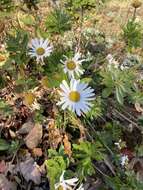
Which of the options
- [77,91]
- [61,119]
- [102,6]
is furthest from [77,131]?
[102,6]

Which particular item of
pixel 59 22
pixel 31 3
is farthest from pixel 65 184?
pixel 31 3

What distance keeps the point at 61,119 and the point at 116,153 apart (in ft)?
0.76

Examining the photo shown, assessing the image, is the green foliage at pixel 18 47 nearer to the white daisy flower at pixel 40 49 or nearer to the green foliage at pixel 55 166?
the white daisy flower at pixel 40 49

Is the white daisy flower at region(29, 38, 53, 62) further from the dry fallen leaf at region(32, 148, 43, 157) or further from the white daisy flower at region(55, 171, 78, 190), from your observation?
the white daisy flower at region(55, 171, 78, 190)

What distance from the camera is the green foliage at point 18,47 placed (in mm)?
2156

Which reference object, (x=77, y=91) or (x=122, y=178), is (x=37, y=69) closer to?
(x=77, y=91)

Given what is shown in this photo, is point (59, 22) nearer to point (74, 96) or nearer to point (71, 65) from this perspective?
point (71, 65)

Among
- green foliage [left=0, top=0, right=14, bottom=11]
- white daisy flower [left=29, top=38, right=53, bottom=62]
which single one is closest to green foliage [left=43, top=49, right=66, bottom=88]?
white daisy flower [left=29, top=38, right=53, bottom=62]

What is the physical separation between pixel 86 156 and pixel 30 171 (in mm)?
222

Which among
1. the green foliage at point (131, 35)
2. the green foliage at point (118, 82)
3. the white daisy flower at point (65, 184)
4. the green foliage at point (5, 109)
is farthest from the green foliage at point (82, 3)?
the white daisy flower at point (65, 184)

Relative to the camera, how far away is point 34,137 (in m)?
2.16

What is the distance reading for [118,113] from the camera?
2283 mm

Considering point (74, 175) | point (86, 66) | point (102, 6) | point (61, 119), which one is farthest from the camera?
point (102, 6)

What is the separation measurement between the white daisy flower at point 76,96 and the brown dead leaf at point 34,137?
183 millimetres
